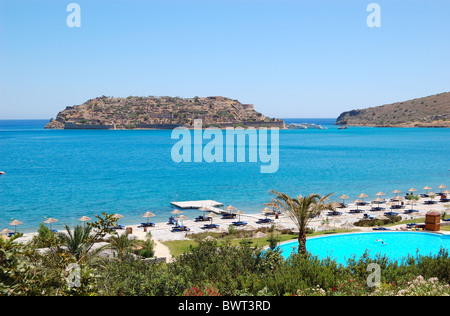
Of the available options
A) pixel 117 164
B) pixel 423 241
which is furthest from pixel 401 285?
pixel 117 164

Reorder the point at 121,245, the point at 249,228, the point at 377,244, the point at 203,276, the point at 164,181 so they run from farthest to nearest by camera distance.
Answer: the point at 164,181 → the point at 249,228 → the point at 377,244 → the point at 121,245 → the point at 203,276

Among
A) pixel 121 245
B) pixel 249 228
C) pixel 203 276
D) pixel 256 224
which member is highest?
pixel 203 276

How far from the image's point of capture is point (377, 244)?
21219 mm

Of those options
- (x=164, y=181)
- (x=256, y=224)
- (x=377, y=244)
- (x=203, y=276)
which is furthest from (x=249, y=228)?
(x=164, y=181)

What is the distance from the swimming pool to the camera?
787 inches

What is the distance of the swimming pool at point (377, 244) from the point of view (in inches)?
787

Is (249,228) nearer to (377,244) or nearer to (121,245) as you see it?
(377,244)

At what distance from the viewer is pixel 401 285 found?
1001 cm

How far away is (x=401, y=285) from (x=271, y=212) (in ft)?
68.9

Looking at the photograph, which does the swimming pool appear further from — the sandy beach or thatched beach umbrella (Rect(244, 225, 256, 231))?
thatched beach umbrella (Rect(244, 225, 256, 231))

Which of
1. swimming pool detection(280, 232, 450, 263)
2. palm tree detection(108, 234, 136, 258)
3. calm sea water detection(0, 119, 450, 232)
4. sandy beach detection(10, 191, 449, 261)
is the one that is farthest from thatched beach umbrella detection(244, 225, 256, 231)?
palm tree detection(108, 234, 136, 258)

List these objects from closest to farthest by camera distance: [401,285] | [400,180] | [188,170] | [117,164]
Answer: [401,285] < [400,180] < [188,170] < [117,164]

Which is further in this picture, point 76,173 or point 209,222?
point 76,173
